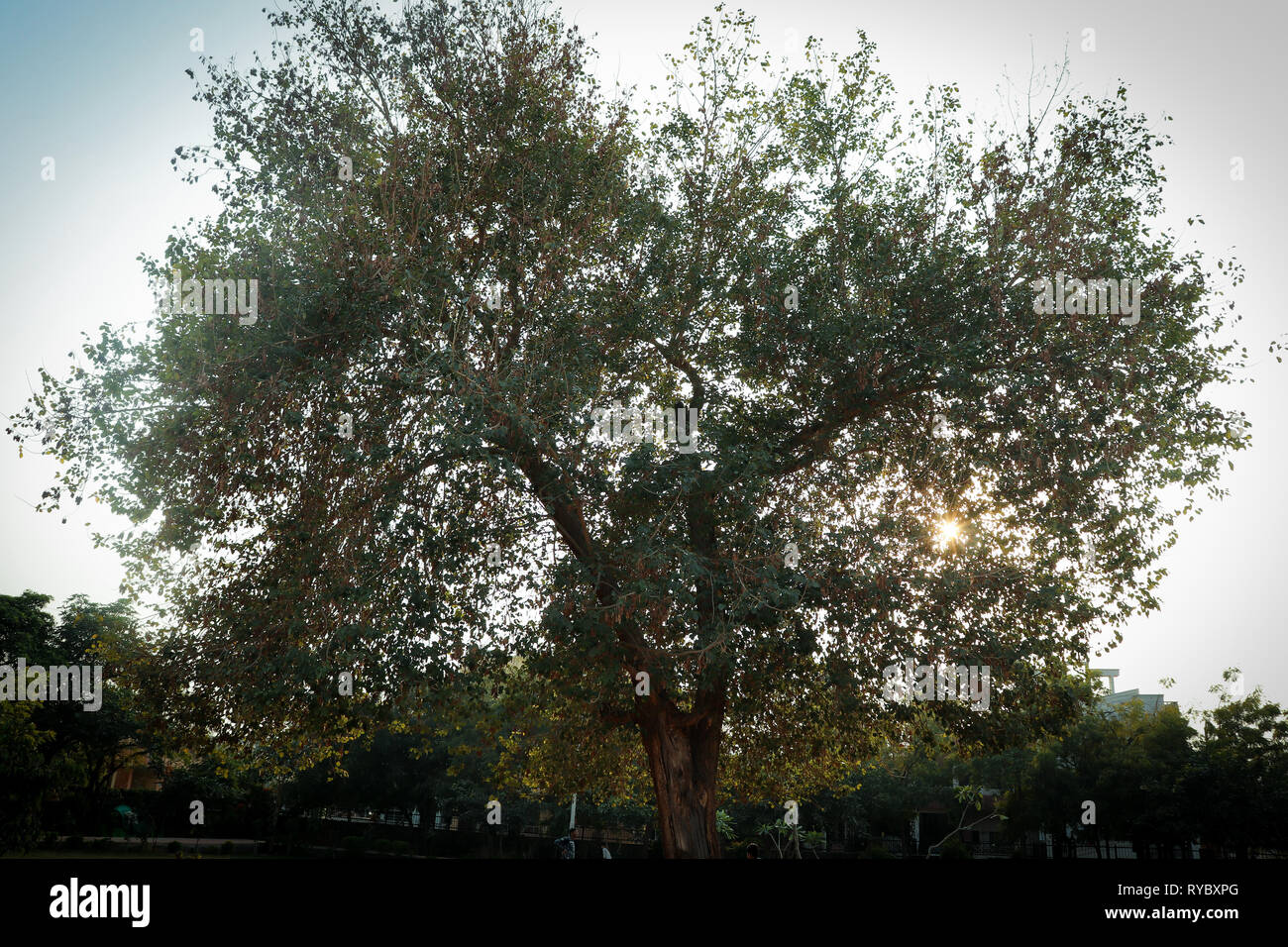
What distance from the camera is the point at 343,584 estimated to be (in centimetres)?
1254

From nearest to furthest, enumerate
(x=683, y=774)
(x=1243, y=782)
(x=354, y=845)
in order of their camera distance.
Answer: (x=683, y=774) → (x=1243, y=782) → (x=354, y=845)

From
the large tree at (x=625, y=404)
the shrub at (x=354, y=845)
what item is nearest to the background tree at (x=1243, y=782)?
the large tree at (x=625, y=404)

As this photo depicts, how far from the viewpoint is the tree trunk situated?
50.0 feet

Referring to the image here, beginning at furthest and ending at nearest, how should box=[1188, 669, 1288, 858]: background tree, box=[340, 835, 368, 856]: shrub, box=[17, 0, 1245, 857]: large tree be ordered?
box=[340, 835, 368, 856]: shrub, box=[1188, 669, 1288, 858]: background tree, box=[17, 0, 1245, 857]: large tree

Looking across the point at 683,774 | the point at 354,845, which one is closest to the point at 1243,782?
the point at 683,774

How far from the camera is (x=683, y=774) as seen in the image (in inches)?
615

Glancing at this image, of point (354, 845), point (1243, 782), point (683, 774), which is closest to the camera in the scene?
point (683, 774)

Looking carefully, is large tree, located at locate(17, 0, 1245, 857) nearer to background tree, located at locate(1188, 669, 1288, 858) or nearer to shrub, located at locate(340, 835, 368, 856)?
background tree, located at locate(1188, 669, 1288, 858)

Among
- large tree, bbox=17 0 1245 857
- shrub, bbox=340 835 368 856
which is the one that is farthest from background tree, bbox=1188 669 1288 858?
shrub, bbox=340 835 368 856

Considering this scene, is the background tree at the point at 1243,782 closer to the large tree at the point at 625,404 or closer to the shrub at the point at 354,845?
the large tree at the point at 625,404

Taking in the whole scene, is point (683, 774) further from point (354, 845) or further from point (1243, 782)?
point (354, 845)
